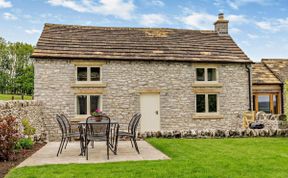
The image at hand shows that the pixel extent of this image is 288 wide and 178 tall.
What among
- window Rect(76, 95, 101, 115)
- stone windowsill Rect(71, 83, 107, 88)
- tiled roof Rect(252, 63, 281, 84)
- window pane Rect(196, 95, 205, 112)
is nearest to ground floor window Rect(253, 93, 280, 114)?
tiled roof Rect(252, 63, 281, 84)

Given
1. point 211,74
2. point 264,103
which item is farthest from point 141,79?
point 264,103

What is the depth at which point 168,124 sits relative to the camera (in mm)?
14891

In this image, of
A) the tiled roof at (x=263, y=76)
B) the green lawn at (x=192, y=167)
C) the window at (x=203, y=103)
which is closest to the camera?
the green lawn at (x=192, y=167)

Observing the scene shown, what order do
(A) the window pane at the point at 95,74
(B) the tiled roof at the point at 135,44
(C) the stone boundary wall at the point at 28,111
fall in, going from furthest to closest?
(B) the tiled roof at the point at 135,44
(A) the window pane at the point at 95,74
(C) the stone boundary wall at the point at 28,111

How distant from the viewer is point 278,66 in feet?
63.2

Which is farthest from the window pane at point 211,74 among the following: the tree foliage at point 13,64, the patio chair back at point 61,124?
the tree foliage at point 13,64

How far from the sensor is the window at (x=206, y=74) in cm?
1559

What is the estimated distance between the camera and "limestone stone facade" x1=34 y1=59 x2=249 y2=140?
13.9 m

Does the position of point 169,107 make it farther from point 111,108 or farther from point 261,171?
point 261,171

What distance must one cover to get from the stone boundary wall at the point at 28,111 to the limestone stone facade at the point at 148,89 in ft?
2.03

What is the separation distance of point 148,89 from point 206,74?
344 cm

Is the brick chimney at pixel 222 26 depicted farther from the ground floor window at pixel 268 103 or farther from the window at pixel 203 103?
Answer: the window at pixel 203 103

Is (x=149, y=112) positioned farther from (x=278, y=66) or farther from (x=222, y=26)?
(x=278, y=66)

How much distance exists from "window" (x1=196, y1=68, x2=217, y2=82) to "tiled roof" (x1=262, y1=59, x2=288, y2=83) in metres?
5.03
